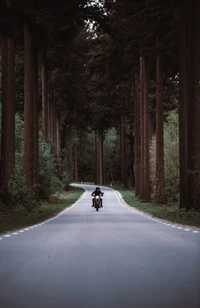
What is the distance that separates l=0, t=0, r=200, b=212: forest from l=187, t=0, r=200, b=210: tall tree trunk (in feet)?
0.15

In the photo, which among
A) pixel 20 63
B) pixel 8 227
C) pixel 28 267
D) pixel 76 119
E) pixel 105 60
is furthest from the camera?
pixel 76 119

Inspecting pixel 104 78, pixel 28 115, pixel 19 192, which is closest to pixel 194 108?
pixel 19 192

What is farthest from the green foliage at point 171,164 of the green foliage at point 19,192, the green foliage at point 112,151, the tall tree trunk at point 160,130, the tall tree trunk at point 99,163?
the green foliage at point 112,151

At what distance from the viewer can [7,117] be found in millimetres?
29859

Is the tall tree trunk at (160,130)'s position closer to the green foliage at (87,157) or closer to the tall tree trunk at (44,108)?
the tall tree trunk at (44,108)

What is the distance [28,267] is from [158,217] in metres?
18.3

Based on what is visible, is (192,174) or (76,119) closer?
(192,174)

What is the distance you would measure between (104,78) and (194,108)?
25.2 metres

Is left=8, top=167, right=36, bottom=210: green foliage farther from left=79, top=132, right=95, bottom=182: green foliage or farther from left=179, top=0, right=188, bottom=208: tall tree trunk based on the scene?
left=79, top=132, right=95, bottom=182: green foliage

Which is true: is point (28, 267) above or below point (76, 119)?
below

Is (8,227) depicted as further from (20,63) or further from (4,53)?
(20,63)

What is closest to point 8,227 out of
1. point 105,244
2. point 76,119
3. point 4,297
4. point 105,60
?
point 105,244

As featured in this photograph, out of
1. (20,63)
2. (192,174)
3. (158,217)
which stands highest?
(20,63)

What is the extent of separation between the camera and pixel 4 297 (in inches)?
299
